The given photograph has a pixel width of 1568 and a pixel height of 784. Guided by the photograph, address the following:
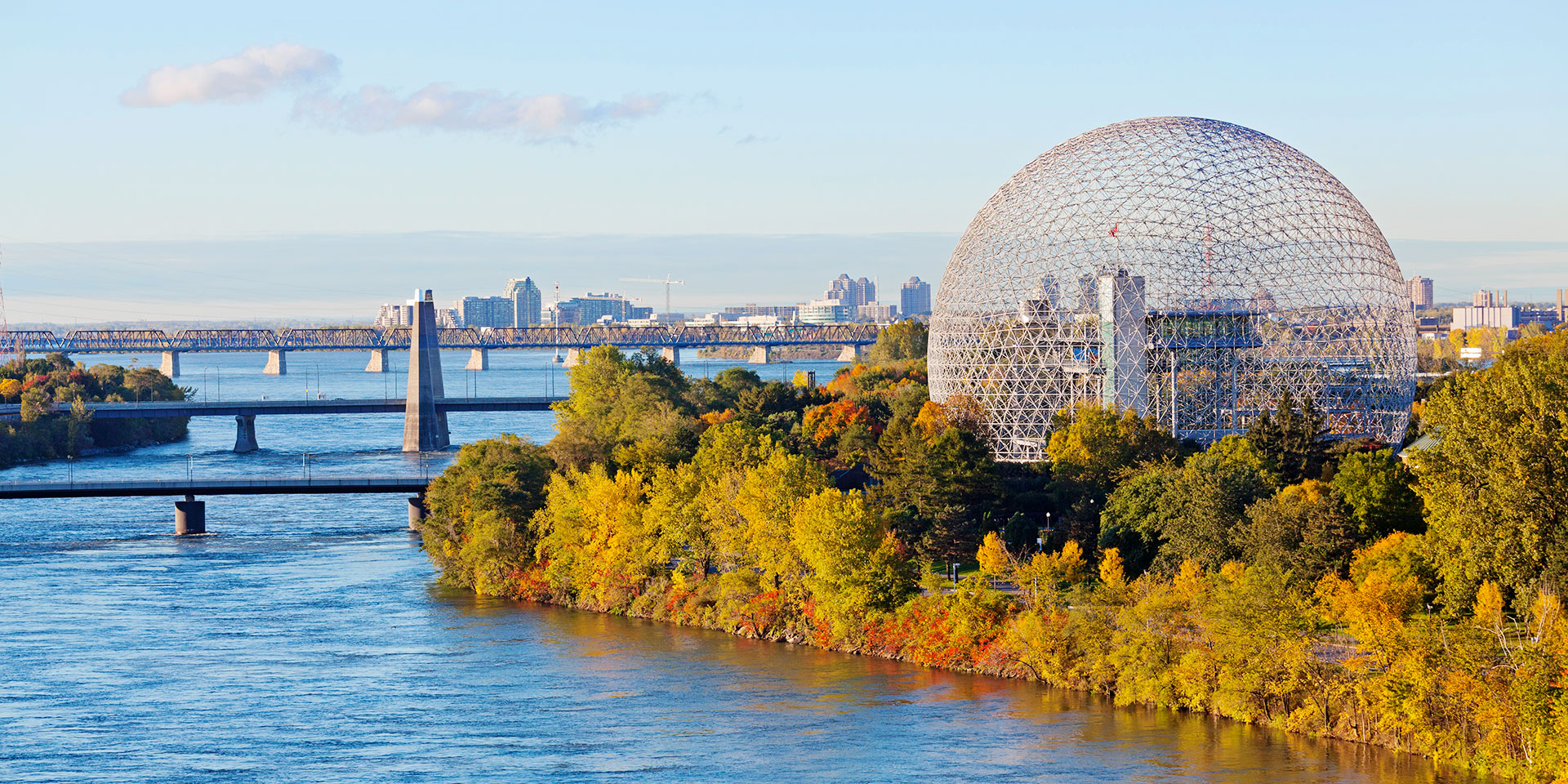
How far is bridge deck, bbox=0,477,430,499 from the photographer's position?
7694 centimetres

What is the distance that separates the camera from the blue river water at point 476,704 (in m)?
35.3

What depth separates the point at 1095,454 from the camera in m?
55.3

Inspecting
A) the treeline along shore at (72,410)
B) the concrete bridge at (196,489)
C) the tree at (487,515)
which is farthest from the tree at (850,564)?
the treeline along shore at (72,410)

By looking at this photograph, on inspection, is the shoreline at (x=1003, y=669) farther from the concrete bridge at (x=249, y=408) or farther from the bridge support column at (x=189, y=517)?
the concrete bridge at (x=249, y=408)

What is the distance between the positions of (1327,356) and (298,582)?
3644 cm

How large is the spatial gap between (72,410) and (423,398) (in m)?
24.8

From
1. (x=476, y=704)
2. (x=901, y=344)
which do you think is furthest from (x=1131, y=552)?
(x=901, y=344)

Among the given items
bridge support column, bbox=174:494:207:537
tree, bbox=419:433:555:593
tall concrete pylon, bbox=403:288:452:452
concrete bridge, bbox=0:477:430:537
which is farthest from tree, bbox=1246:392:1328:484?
tall concrete pylon, bbox=403:288:452:452

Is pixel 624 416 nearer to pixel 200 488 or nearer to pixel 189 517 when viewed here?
pixel 200 488

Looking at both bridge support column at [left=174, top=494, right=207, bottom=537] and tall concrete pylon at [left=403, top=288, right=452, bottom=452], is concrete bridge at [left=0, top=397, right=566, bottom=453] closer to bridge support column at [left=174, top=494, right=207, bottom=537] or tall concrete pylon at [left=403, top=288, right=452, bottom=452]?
tall concrete pylon at [left=403, top=288, right=452, bottom=452]

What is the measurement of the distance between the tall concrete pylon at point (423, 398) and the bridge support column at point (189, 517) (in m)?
43.9

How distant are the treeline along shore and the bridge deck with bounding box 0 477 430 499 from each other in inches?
1333

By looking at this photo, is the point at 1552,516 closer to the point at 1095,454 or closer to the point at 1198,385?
the point at 1095,454

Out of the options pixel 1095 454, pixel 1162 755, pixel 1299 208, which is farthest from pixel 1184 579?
pixel 1299 208
